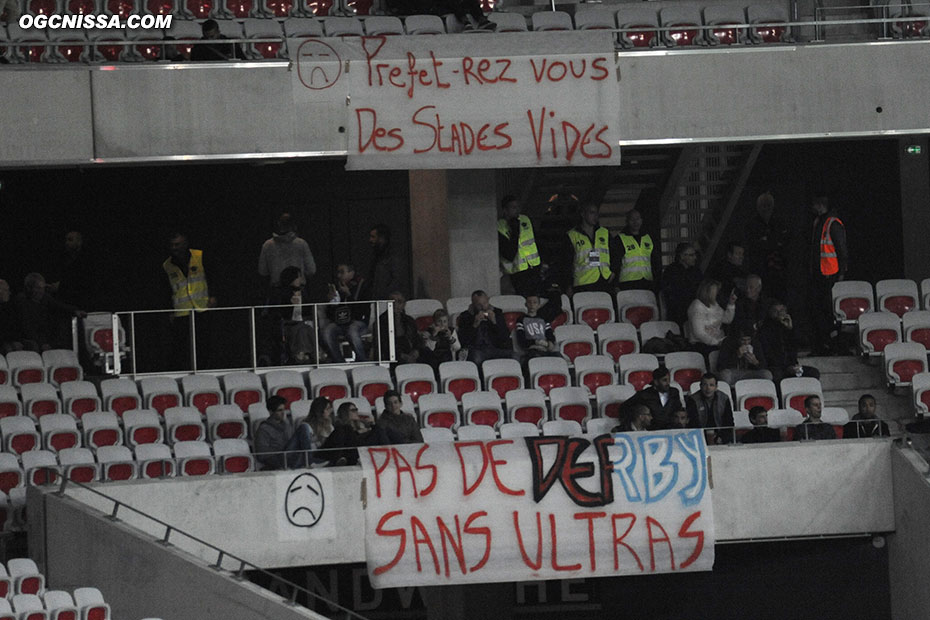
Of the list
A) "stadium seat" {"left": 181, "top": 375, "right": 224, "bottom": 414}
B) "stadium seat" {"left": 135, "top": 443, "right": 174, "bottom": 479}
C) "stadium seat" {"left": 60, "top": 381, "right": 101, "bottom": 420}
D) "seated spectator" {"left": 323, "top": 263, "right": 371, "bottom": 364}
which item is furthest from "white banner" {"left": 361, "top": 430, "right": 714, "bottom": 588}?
"stadium seat" {"left": 60, "top": 381, "right": 101, "bottom": 420}

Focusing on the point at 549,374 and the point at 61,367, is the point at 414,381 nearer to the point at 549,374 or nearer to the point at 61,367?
the point at 549,374

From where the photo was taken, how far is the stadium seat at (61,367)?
49.7 feet

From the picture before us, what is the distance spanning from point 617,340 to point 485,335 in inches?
49.5

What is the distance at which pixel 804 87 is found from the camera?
1606 centimetres

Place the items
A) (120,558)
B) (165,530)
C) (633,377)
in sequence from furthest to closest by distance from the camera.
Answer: (633,377)
(165,530)
(120,558)

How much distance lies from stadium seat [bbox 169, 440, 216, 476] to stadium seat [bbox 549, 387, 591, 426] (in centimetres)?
279

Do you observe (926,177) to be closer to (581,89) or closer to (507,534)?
(581,89)

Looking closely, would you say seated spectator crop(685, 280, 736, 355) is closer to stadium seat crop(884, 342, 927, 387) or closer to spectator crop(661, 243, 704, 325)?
spectator crop(661, 243, 704, 325)

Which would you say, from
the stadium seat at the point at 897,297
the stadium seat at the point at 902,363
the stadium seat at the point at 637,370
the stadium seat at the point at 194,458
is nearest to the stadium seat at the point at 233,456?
the stadium seat at the point at 194,458

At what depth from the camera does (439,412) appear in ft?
46.1

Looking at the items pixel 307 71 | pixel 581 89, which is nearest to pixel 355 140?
pixel 307 71

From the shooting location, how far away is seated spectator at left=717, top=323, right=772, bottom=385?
14570 millimetres

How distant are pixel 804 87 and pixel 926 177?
400 cm

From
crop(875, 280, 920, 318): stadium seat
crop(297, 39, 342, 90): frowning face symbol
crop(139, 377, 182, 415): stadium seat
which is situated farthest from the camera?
crop(875, 280, 920, 318): stadium seat
